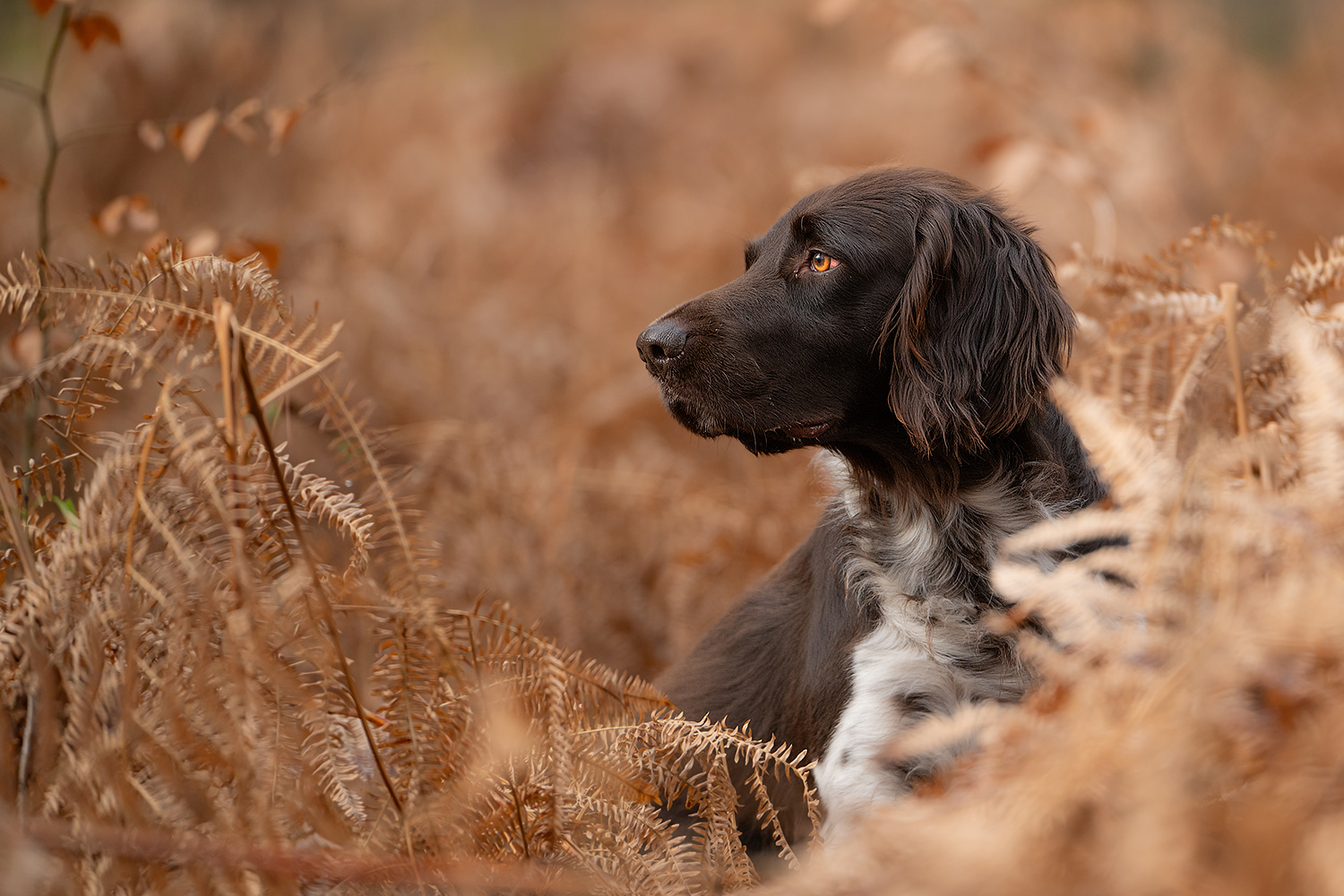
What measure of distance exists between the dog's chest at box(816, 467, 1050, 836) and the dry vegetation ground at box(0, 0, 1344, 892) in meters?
0.49

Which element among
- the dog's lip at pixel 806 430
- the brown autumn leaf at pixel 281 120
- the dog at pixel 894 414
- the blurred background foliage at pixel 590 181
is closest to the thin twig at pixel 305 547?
the blurred background foliage at pixel 590 181

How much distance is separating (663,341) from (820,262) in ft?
1.45

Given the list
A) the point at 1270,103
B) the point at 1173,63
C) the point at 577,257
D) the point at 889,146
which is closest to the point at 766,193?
the point at 577,257

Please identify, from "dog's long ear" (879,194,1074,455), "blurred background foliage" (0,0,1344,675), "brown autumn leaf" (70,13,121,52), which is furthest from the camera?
"blurred background foliage" (0,0,1344,675)

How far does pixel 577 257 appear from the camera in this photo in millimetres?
7547

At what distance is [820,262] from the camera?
2.59 m

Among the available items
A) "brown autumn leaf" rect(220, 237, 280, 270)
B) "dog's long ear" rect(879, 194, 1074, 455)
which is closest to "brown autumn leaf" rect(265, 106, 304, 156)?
"brown autumn leaf" rect(220, 237, 280, 270)

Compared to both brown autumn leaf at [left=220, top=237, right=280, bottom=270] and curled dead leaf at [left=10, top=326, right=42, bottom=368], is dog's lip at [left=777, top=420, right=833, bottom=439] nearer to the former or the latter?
brown autumn leaf at [left=220, top=237, right=280, bottom=270]

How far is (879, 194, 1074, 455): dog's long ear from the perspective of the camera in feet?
7.74

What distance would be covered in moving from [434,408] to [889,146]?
251 inches

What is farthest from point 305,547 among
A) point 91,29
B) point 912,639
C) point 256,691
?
point 91,29

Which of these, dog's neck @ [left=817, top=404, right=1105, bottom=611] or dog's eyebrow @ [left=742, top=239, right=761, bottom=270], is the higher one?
dog's eyebrow @ [left=742, top=239, right=761, bottom=270]

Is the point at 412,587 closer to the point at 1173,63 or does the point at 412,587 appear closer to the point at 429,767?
the point at 429,767

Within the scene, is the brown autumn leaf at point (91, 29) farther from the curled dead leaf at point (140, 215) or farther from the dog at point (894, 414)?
the dog at point (894, 414)
